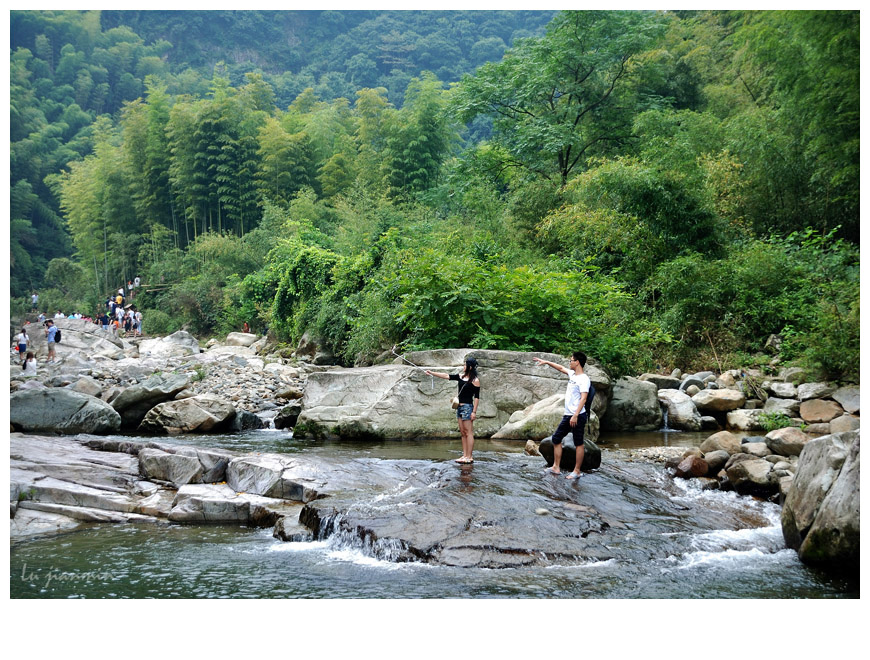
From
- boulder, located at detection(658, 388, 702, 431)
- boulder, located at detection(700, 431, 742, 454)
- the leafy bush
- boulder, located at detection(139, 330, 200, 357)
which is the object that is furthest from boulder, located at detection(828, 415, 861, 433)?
boulder, located at detection(139, 330, 200, 357)

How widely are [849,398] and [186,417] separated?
35.0ft

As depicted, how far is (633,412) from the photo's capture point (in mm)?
10586

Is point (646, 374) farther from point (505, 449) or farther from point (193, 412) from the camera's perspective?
point (193, 412)

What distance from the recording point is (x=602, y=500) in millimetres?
5762

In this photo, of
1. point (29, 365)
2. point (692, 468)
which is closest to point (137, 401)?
point (29, 365)

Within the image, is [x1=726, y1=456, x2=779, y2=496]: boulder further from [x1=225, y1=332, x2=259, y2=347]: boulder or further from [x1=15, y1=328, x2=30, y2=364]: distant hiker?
[x1=225, y1=332, x2=259, y2=347]: boulder

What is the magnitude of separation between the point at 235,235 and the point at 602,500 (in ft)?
97.6

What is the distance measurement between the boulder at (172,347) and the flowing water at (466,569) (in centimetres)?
1741

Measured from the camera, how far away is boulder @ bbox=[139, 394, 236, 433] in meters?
10.8

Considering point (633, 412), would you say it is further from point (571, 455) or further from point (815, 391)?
point (571, 455)

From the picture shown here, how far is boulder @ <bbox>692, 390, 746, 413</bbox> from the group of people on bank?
527 cm

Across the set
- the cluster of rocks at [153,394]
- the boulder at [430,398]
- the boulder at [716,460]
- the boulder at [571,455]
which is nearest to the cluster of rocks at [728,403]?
the boulder at [430,398]

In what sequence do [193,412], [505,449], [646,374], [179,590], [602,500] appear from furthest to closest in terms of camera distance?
[646,374]
[193,412]
[505,449]
[602,500]
[179,590]

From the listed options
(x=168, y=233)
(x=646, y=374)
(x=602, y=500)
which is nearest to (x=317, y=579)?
(x=602, y=500)
